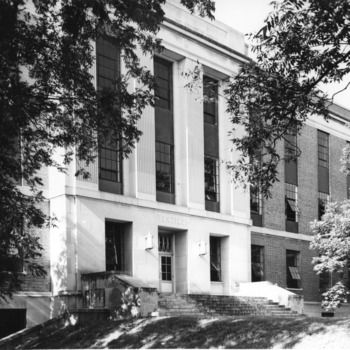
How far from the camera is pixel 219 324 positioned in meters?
18.8

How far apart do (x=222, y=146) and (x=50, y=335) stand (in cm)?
1346

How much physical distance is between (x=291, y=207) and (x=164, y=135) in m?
10.8

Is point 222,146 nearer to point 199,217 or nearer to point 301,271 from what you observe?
point 199,217

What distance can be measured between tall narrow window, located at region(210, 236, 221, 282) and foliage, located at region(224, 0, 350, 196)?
51.0ft

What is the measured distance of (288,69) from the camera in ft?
45.6

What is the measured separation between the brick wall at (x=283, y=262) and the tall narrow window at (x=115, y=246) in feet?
28.8

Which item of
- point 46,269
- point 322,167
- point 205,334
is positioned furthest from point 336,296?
point 205,334

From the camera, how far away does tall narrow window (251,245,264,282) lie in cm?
3353

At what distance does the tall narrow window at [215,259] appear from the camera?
30484 mm

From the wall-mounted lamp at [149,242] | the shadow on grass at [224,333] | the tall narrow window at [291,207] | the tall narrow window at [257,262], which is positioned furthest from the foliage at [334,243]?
the shadow on grass at [224,333]

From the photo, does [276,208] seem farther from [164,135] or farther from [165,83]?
[165,83]

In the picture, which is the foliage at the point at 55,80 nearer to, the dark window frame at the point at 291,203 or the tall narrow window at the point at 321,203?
the dark window frame at the point at 291,203

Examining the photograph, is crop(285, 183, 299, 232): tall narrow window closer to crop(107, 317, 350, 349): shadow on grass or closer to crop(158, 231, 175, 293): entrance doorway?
crop(158, 231, 175, 293): entrance doorway

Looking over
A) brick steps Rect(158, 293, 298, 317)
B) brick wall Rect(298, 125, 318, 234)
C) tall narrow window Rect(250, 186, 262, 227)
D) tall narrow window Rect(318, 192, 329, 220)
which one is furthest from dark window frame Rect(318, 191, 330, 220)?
brick steps Rect(158, 293, 298, 317)
